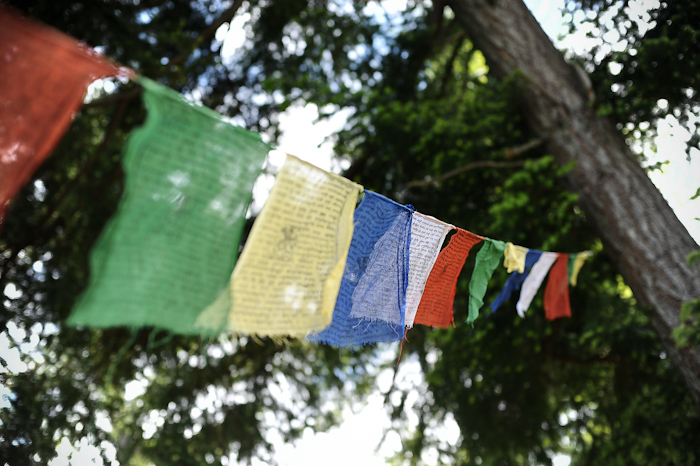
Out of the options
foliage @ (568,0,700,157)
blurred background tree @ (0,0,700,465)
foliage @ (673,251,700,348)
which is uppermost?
foliage @ (568,0,700,157)

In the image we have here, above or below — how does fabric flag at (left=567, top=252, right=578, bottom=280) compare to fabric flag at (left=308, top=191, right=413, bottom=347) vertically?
above

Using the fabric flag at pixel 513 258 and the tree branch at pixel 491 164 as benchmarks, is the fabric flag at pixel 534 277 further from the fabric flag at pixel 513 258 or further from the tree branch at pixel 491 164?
the tree branch at pixel 491 164

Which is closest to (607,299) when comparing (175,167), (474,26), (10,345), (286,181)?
(474,26)

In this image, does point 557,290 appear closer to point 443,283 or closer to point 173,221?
point 443,283

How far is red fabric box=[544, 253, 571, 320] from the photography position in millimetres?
4062

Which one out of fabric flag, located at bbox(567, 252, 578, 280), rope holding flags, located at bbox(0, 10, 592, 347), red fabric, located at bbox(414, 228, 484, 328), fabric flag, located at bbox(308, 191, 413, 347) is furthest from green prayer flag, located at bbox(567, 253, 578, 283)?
rope holding flags, located at bbox(0, 10, 592, 347)

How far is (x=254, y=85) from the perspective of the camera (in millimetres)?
6578

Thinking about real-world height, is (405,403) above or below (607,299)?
below

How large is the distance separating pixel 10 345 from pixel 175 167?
4.78 metres

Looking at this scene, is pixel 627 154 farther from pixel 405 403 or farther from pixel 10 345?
pixel 10 345

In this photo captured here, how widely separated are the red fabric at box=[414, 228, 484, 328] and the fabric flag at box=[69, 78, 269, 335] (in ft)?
4.88

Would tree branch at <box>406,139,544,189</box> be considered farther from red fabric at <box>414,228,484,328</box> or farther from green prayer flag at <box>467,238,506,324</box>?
red fabric at <box>414,228,484,328</box>

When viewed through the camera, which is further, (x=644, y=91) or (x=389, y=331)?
(x=644, y=91)

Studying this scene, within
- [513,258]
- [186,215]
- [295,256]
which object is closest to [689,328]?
[513,258]
